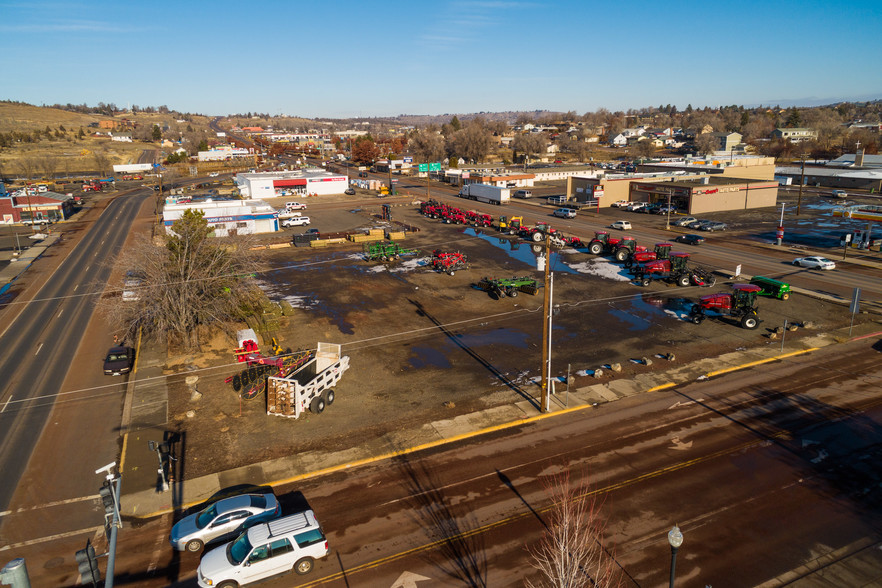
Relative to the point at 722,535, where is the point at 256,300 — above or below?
above

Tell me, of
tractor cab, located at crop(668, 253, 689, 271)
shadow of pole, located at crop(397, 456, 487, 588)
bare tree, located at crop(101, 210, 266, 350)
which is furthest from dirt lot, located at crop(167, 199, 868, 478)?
shadow of pole, located at crop(397, 456, 487, 588)

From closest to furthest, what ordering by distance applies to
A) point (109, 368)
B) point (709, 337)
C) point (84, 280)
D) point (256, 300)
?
point (109, 368), point (709, 337), point (256, 300), point (84, 280)

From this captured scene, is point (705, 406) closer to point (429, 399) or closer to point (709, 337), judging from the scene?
point (709, 337)

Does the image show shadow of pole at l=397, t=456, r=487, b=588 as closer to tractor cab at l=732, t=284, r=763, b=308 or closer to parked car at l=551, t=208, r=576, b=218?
tractor cab at l=732, t=284, r=763, b=308

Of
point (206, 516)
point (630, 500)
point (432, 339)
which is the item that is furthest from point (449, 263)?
point (206, 516)

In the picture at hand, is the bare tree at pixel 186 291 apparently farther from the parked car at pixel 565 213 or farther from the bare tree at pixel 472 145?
the bare tree at pixel 472 145

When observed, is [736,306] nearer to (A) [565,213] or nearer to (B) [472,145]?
(A) [565,213]

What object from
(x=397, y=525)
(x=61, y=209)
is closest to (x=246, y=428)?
(x=397, y=525)

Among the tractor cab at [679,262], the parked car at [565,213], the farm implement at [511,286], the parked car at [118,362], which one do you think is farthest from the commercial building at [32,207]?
the tractor cab at [679,262]
